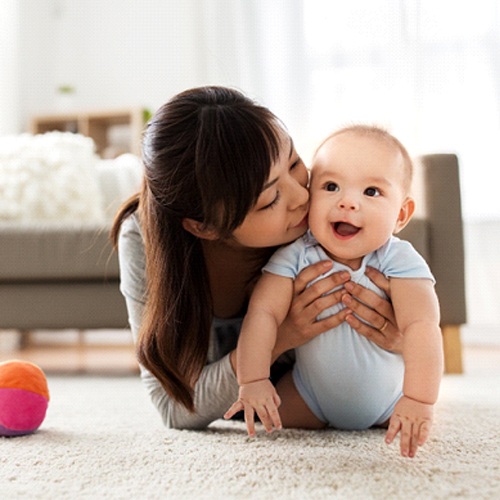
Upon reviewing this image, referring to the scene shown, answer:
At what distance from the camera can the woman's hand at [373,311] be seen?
110cm

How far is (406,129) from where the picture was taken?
3574 mm

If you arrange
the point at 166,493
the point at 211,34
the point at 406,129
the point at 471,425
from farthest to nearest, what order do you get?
1. the point at 211,34
2. the point at 406,129
3. the point at 471,425
4. the point at 166,493

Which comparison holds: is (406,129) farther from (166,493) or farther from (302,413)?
(166,493)

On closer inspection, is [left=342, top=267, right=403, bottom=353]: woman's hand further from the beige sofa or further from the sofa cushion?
the sofa cushion

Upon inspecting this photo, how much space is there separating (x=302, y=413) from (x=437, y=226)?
3.55ft

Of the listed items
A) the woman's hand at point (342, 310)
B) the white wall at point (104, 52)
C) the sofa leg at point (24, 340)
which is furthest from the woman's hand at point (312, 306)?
the white wall at point (104, 52)

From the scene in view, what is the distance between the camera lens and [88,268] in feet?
6.89

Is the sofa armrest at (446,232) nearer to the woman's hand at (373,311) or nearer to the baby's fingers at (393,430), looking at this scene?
the woman's hand at (373,311)

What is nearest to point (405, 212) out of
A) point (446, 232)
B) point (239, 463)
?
point (239, 463)

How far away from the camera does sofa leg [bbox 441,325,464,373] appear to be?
7.11 feet

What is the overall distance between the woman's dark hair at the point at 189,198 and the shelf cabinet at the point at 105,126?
2.83 meters

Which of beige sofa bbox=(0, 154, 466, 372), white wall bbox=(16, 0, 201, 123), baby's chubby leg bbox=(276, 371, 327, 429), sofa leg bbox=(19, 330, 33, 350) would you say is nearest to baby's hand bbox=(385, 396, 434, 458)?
baby's chubby leg bbox=(276, 371, 327, 429)

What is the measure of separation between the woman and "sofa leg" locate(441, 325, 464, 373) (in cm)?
106

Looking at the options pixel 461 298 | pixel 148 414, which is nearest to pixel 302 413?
pixel 148 414
